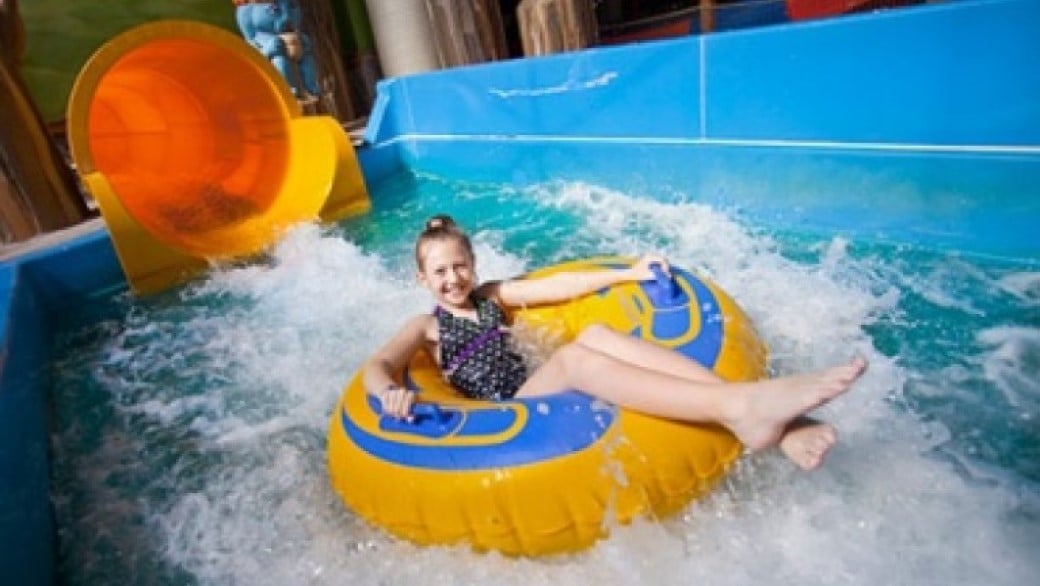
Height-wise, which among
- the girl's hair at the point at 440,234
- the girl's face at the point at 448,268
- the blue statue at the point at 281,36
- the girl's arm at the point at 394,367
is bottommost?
the girl's arm at the point at 394,367

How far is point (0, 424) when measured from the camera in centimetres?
170

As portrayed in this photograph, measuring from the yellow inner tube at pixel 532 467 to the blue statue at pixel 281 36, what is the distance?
502 cm

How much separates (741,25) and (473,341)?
6857mm

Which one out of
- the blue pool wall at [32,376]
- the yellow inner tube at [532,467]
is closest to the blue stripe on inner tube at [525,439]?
the yellow inner tube at [532,467]

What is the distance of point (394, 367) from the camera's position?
1.72m

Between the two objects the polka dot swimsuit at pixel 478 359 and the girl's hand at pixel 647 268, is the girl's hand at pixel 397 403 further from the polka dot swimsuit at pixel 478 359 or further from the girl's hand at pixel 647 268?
the girl's hand at pixel 647 268

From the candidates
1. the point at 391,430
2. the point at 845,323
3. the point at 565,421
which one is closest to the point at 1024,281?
the point at 845,323

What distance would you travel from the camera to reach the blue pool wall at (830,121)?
2533mm

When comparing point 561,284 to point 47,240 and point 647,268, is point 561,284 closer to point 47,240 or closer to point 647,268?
point 647,268

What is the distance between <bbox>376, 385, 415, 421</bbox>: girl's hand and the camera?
4.77 feet

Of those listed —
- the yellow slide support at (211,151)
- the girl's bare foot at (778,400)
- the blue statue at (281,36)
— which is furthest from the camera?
the blue statue at (281,36)

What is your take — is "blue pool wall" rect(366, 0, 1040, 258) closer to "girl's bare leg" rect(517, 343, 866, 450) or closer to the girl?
the girl

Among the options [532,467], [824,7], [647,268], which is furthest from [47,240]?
[824,7]

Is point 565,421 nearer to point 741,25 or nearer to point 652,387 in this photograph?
point 652,387
